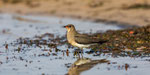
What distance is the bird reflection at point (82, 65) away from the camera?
10.3 m

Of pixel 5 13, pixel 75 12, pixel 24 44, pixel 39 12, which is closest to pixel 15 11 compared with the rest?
pixel 5 13

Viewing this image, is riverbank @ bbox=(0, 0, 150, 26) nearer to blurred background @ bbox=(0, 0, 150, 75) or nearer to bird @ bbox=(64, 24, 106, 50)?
blurred background @ bbox=(0, 0, 150, 75)

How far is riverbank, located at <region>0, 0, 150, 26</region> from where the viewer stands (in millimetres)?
23375

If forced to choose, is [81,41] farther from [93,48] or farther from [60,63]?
[93,48]

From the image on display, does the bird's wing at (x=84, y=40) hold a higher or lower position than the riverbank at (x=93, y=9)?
lower

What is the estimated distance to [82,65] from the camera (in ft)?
36.6

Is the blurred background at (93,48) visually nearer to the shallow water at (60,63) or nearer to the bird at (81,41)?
the shallow water at (60,63)

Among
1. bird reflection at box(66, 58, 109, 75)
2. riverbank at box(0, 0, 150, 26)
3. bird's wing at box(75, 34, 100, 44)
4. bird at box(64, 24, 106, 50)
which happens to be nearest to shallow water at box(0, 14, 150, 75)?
bird reflection at box(66, 58, 109, 75)

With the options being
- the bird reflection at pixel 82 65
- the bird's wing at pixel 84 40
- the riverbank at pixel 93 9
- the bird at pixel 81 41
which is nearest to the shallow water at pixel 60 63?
the bird reflection at pixel 82 65

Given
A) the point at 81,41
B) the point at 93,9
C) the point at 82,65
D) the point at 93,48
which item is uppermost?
the point at 93,9

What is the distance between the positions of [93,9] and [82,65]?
1702 centimetres

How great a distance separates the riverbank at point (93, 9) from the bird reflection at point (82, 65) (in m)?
9.73

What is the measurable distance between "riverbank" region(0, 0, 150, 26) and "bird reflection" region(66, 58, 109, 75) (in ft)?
31.9

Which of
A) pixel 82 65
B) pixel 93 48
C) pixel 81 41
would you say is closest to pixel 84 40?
pixel 81 41
